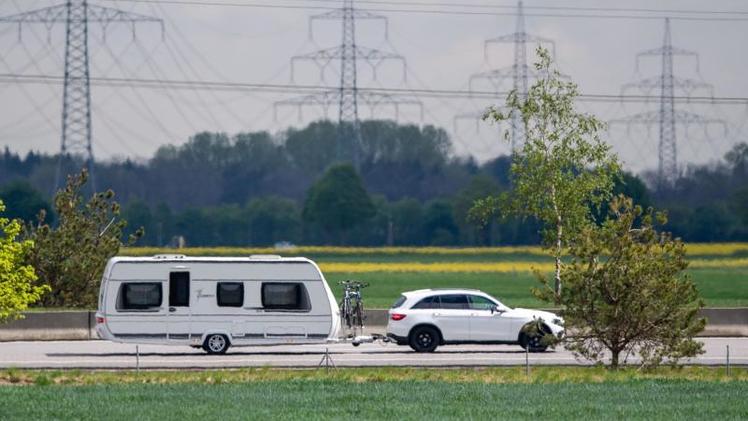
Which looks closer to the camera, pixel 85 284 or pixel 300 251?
pixel 85 284

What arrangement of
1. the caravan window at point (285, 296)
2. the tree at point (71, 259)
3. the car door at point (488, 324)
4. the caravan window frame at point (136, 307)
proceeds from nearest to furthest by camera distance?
the caravan window frame at point (136, 307)
the caravan window at point (285, 296)
the car door at point (488, 324)
the tree at point (71, 259)

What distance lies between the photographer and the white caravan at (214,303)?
3225 cm

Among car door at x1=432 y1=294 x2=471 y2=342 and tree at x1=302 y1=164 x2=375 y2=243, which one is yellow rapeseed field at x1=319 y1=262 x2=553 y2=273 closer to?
tree at x1=302 y1=164 x2=375 y2=243

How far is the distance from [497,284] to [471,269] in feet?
53.7

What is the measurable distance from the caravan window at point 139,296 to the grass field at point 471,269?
13346 millimetres

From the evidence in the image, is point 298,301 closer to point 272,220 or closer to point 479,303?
point 479,303

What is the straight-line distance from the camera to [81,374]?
86.6 feet

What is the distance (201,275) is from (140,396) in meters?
10.6

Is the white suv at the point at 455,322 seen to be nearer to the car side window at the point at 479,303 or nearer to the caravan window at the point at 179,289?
the car side window at the point at 479,303

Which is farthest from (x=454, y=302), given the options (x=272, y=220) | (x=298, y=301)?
(x=272, y=220)

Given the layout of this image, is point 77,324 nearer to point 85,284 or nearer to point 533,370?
point 85,284

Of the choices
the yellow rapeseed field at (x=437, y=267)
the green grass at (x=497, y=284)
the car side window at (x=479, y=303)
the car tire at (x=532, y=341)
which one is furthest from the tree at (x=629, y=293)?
the yellow rapeseed field at (x=437, y=267)

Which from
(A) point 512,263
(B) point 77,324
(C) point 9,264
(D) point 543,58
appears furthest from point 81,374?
(A) point 512,263

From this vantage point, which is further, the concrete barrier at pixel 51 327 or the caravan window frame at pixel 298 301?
the concrete barrier at pixel 51 327
